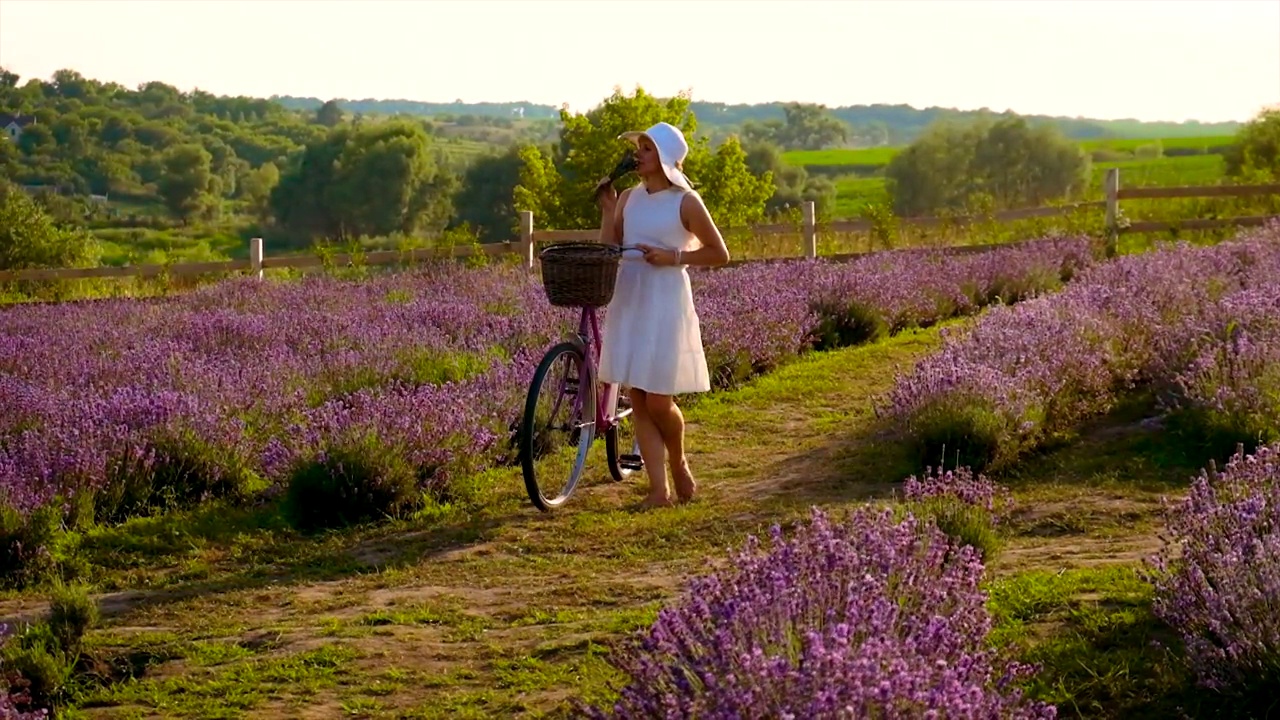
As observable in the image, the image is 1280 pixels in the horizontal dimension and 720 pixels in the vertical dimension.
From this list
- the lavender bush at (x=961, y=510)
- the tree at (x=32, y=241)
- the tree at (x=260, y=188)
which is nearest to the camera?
the lavender bush at (x=961, y=510)

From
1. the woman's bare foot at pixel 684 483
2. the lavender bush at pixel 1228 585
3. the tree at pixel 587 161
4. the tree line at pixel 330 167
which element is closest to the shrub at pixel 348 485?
the woman's bare foot at pixel 684 483

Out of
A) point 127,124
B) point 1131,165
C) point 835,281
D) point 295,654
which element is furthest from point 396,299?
point 127,124

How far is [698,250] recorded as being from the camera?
263 inches

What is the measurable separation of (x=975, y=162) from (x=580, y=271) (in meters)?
78.7

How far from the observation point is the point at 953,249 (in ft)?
65.8

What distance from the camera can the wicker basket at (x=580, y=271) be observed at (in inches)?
254

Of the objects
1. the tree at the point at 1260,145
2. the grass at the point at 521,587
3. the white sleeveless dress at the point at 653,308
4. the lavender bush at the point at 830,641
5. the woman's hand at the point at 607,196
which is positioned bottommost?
the grass at the point at 521,587

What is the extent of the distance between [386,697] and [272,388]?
4.62 m

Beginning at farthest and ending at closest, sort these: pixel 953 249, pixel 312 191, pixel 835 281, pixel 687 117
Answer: pixel 312 191 → pixel 687 117 → pixel 953 249 → pixel 835 281

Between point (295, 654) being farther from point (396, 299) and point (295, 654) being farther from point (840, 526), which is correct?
Result: point (396, 299)

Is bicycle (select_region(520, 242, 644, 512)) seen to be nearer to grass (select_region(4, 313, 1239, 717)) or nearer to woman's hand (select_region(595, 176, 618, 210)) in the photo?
grass (select_region(4, 313, 1239, 717))

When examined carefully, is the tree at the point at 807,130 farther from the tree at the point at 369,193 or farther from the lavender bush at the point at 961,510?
the lavender bush at the point at 961,510

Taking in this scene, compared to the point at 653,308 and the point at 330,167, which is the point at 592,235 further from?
the point at 330,167

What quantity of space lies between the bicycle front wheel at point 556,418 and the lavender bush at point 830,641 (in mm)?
2654
